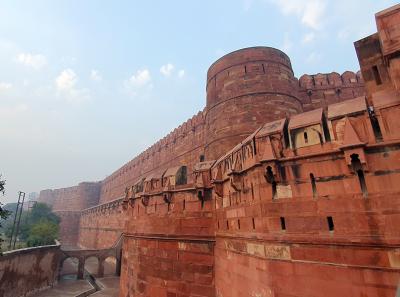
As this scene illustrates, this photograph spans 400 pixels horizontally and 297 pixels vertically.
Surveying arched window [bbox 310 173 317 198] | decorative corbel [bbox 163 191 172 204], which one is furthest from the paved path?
arched window [bbox 310 173 317 198]

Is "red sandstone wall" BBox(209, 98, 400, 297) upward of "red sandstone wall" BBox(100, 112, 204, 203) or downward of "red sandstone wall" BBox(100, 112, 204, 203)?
downward

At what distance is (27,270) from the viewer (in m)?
14.6

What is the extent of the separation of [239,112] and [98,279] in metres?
17.1

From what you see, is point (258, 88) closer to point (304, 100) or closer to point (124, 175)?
point (304, 100)

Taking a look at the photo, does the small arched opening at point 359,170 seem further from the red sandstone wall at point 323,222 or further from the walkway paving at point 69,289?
the walkway paving at point 69,289

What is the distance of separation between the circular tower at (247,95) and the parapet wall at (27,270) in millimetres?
11373

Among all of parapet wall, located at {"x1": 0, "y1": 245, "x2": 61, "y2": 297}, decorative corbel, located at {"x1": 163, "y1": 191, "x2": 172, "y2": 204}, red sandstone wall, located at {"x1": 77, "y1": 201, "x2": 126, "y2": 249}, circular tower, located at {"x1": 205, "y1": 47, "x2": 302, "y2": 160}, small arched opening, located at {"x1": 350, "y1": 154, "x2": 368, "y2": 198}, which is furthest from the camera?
red sandstone wall, located at {"x1": 77, "y1": 201, "x2": 126, "y2": 249}

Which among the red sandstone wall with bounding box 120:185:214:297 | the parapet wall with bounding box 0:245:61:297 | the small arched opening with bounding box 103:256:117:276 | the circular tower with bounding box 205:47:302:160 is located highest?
the circular tower with bounding box 205:47:302:160

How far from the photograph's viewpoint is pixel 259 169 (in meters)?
4.86

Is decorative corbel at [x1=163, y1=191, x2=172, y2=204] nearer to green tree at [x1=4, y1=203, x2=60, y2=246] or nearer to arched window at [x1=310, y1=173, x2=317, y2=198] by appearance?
arched window at [x1=310, y1=173, x2=317, y2=198]

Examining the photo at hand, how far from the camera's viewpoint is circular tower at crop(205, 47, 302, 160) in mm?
9492

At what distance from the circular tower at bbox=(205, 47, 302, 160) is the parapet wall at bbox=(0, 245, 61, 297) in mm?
11373

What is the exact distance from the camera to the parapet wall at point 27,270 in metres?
12.4

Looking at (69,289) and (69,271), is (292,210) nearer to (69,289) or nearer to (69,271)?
(69,289)
